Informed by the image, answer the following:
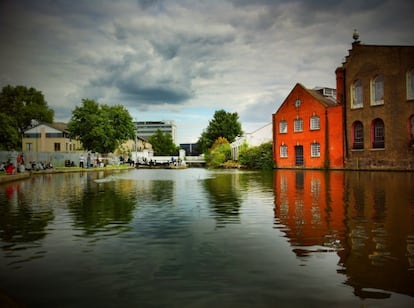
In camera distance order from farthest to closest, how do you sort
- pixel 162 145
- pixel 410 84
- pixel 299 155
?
pixel 162 145 → pixel 299 155 → pixel 410 84

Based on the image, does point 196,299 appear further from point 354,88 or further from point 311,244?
point 354,88

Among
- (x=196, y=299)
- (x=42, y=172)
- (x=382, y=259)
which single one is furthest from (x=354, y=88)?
(x=196, y=299)

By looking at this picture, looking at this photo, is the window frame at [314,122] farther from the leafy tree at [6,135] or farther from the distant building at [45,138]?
the leafy tree at [6,135]

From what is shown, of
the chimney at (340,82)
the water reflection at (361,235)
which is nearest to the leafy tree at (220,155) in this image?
the chimney at (340,82)

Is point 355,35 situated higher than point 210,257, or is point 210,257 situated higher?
point 355,35

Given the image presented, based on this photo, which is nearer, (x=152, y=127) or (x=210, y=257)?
(x=210, y=257)

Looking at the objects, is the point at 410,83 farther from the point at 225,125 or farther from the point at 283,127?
the point at 225,125

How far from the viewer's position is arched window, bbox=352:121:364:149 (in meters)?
38.0

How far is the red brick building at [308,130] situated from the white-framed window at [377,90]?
4228mm

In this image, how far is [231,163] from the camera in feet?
195

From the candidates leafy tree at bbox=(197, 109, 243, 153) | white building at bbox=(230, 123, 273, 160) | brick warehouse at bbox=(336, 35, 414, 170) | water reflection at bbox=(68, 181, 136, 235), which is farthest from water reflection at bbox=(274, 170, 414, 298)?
leafy tree at bbox=(197, 109, 243, 153)

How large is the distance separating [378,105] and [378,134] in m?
2.85

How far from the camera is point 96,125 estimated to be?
2154 inches

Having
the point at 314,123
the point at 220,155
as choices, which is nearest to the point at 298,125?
the point at 314,123
